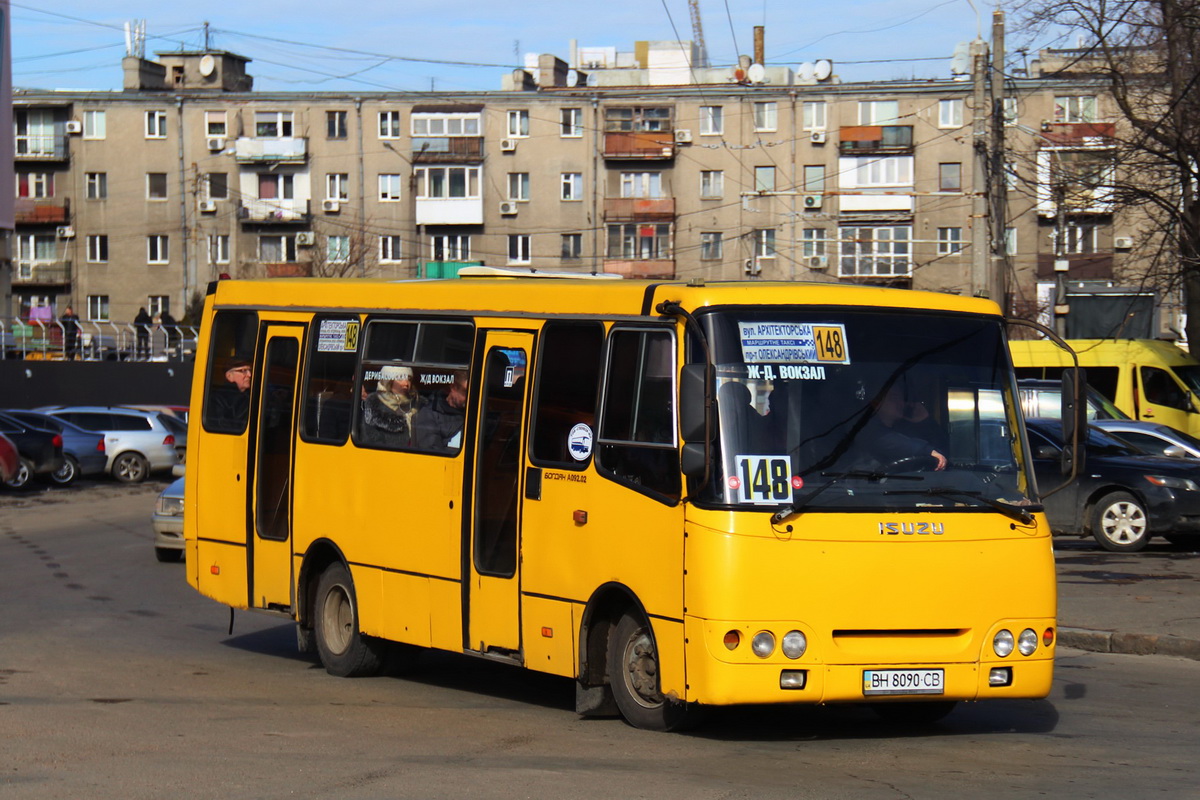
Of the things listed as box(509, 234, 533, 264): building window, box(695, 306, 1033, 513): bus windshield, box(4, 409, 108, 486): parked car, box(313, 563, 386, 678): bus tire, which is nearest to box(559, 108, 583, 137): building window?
box(509, 234, 533, 264): building window

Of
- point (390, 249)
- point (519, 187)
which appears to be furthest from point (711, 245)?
point (390, 249)

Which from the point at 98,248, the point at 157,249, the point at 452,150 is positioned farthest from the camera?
the point at 98,248

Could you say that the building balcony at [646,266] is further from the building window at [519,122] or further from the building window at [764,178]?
the building window at [519,122]

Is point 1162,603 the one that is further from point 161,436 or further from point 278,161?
point 278,161

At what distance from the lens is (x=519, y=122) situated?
69.9 metres

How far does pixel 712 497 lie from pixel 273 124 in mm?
66761

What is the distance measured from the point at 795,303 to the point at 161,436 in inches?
1188

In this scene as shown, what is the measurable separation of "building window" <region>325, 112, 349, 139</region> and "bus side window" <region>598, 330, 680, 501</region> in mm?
64142

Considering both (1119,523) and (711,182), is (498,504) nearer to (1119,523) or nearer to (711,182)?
(1119,523)

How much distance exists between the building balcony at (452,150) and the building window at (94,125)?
50.1ft

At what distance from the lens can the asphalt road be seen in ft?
23.5

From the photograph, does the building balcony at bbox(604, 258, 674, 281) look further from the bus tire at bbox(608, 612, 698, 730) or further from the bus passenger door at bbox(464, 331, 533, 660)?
the bus tire at bbox(608, 612, 698, 730)

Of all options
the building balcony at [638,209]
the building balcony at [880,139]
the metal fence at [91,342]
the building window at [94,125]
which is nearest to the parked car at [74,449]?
the metal fence at [91,342]

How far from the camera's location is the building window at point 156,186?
237 feet
